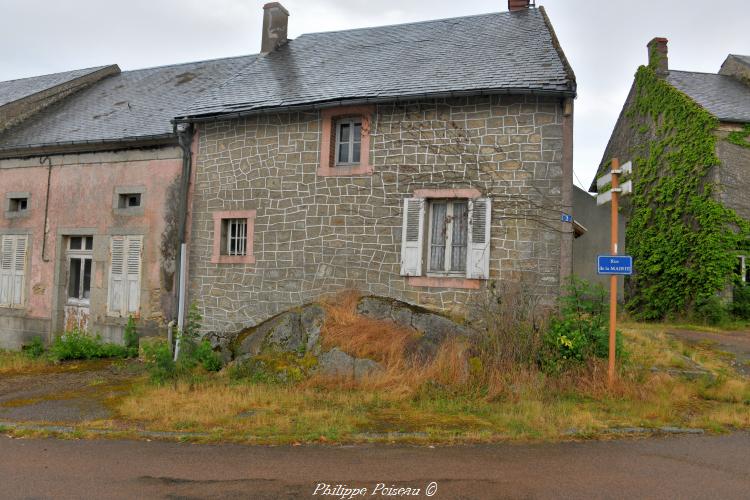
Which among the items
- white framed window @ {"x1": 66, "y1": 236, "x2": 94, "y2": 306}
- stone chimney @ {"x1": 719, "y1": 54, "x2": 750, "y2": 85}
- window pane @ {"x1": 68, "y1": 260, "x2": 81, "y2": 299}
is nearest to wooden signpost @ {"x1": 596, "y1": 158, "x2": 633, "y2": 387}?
white framed window @ {"x1": 66, "y1": 236, "x2": 94, "y2": 306}

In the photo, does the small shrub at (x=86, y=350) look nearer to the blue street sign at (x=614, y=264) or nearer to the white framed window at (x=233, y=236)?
the white framed window at (x=233, y=236)

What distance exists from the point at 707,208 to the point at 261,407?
44.4ft

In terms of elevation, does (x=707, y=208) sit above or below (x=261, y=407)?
above

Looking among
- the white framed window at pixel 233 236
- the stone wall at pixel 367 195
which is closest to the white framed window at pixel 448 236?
the stone wall at pixel 367 195

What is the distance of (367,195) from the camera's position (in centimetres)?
1055

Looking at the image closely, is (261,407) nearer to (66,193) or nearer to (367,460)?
(367,460)

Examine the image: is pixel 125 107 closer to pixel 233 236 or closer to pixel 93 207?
pixel 93 207

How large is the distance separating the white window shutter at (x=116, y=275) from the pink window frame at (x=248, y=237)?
7.92 ft

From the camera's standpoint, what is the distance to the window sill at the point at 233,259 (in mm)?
11266

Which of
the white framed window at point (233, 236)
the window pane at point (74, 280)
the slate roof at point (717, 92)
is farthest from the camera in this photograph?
the slate roof at point (717, 92)

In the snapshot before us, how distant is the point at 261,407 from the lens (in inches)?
293

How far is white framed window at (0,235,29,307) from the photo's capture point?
545 inches

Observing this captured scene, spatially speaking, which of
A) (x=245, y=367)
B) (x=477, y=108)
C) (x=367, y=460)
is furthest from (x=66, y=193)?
(x=367, y=460)

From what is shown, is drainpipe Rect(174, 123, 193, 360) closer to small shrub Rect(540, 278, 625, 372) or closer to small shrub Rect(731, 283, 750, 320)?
small shrub Rect(540, 278, 625, 372)
